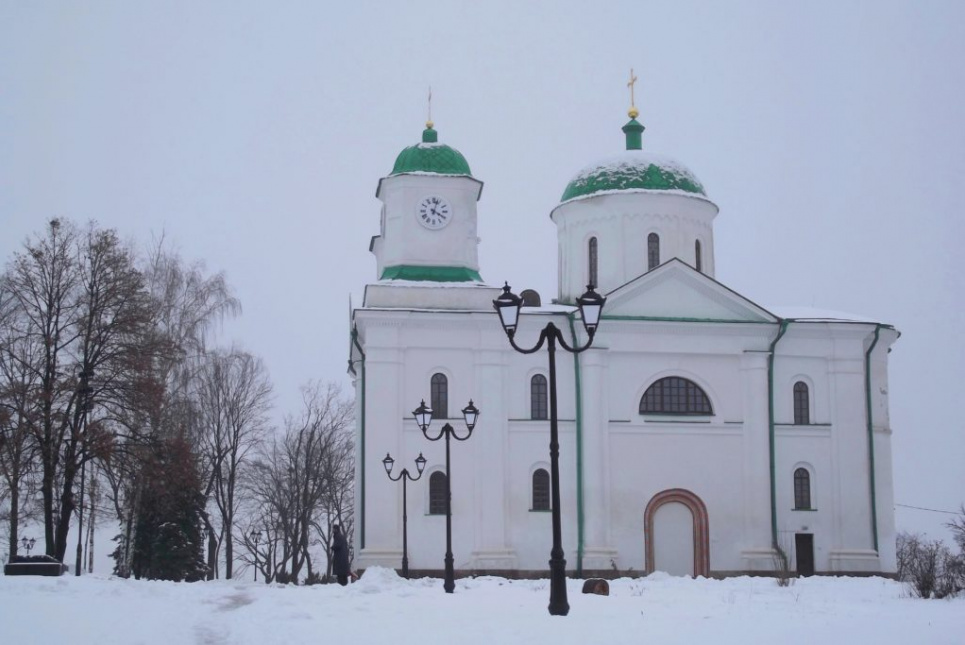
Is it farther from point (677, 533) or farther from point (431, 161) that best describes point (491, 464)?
point (431, 161)

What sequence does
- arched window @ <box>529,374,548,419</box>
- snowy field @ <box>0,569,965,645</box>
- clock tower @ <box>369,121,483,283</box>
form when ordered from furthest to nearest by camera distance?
clock tower @ <box>369,121,483,283</box>, arched window @ <box>529,374,548,419</box>, snowy field @ <box>0,569,965,645</box>

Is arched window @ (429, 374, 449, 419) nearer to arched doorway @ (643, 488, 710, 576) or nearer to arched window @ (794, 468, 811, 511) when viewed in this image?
arched doorway @ (643, 488, 710, 576)

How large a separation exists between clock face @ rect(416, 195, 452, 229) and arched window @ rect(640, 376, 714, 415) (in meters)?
7.71

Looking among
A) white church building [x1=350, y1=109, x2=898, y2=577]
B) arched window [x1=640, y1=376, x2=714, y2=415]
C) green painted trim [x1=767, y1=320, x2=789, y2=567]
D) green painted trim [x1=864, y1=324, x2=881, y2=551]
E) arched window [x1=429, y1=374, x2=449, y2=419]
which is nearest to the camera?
white church building [x1=350, y1=109, x2=898, y2=577]

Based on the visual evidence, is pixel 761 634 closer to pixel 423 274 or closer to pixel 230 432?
pixel 423 274

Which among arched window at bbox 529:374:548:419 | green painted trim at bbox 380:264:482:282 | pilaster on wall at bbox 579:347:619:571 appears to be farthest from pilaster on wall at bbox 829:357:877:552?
green painted trim at bbox 380:264:482:282

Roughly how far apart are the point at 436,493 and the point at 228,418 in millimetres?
14896

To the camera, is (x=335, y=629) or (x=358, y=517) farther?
(x=358, y=517)

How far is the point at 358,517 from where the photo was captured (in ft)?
115

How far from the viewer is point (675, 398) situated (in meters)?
35.4

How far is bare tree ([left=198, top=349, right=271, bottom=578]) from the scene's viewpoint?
44.8m

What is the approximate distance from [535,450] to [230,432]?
16511 millimetres

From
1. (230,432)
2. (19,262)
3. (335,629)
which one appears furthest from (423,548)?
(335,629)

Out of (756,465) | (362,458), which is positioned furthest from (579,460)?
(362,458)
